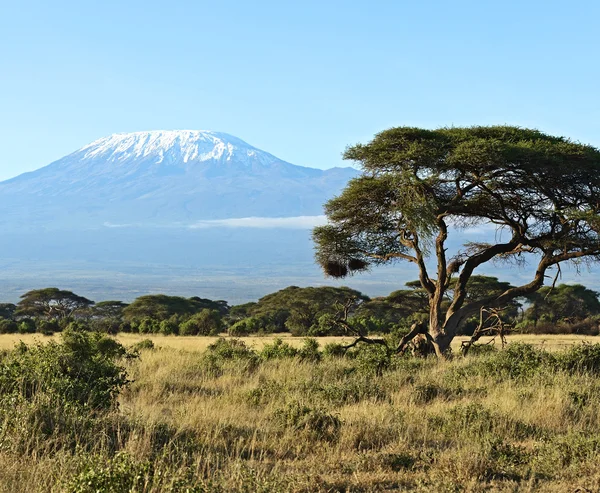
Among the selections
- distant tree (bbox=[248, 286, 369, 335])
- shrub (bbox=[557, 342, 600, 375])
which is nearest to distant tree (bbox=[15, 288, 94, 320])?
distant tree (bbox=[248, 286, 369, 335])

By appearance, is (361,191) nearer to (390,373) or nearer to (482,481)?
(390,373)

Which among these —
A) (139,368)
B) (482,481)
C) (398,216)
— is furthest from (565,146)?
(482,481)

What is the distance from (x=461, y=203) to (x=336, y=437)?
10095 mm

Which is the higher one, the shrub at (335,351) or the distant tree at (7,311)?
the shrub at (335,351)

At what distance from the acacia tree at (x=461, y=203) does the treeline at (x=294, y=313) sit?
15997mm

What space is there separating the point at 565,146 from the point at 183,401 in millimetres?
11111

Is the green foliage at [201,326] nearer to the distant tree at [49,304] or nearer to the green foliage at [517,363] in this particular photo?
the distant tree at [49,304]

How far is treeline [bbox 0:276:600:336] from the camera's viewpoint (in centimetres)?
3638

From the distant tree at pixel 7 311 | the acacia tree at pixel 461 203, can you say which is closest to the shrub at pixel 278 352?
the acacia tree at pixel 461 203

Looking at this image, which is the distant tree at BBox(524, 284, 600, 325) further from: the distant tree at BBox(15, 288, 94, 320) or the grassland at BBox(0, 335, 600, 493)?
the grassland at BBox(0, 335, 600, 493)

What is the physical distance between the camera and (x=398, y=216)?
16.7 meters

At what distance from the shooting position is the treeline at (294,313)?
36375mm

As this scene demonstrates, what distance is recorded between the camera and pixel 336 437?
725cm

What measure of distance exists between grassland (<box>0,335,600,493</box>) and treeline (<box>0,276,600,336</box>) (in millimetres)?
22544
